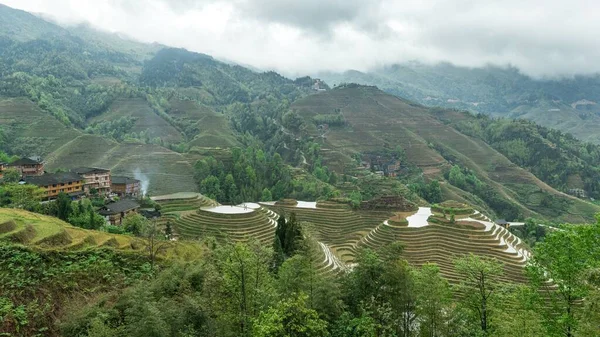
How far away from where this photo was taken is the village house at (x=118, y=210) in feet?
147

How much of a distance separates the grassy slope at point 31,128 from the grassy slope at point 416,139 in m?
66.7

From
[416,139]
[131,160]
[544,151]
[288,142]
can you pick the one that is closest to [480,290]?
[131,160]

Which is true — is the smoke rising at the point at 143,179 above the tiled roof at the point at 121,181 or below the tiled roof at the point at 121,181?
below

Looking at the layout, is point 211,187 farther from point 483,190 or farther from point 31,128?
point 483,190

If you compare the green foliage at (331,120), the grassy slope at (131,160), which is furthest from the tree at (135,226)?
the green foliage at (331,120)

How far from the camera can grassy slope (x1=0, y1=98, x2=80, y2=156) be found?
264 feet

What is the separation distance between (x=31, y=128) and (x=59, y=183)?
155 feet

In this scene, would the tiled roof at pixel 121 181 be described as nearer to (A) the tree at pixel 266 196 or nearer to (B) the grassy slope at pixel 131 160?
(B) the grassy slope at pixel 131 160

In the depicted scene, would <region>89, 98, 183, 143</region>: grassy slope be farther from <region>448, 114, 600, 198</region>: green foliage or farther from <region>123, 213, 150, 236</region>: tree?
<region>448, 114, 600, 198</region>: green foliage

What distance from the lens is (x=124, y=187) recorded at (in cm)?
6016

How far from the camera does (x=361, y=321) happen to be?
15.7 meters

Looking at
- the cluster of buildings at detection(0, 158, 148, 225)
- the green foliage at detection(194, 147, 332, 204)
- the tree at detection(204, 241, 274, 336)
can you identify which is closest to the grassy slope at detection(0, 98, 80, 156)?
the cluster of buildings at detection(0, 158, 148, 225)

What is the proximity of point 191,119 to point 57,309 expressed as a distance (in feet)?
373

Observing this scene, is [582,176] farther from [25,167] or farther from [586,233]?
[25,167]
